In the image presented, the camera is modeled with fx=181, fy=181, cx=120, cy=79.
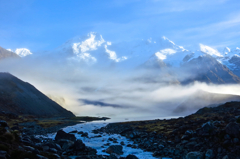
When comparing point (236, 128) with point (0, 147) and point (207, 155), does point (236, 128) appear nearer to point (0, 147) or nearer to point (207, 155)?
point (207, 155)

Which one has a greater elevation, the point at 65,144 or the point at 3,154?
the point at 3,154

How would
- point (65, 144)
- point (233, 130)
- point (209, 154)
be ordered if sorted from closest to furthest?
point (209, 154), point (233, 130), point (65, 144)

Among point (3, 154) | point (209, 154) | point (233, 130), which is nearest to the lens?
point (3, 154)

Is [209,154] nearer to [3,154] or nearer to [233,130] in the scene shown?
[233,130]

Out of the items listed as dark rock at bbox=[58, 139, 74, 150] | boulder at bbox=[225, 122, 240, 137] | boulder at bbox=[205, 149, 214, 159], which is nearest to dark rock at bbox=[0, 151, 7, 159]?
dark rock at bbox=[58, 139, 74, 150]

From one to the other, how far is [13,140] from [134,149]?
29.9 metres

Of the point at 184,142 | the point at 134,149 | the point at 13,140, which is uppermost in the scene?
the point at 13,140

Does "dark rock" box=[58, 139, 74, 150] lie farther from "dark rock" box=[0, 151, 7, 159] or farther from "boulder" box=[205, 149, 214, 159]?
"boulder" box=[205, 149, 214, 159]

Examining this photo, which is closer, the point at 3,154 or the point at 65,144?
the point at 3,154

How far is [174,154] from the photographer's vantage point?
39.7 metres

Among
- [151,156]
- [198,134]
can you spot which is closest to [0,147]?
[151,156]

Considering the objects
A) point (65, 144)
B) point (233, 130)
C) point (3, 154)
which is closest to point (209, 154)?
point (233, 130)

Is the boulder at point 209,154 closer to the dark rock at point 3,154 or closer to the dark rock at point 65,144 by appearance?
the dark rock at point 65,144

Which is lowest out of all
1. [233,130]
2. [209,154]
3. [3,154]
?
[209,154]
